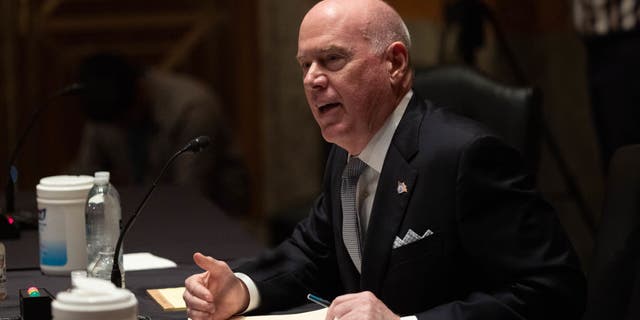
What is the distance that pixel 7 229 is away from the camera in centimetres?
346

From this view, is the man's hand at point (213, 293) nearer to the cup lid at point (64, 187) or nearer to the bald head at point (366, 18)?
the bald head at point (366, 18)

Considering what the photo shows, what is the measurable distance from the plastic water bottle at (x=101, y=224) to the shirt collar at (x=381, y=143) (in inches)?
27.0

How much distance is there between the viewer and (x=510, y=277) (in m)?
2.26

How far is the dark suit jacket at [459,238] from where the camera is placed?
88.0 inches

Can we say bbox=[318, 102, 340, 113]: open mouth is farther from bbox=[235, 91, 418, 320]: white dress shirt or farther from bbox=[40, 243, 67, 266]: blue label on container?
bbox=[40, 243, 67, 266]: blue label on container

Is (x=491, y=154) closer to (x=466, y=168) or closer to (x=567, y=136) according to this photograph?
(x=466, y=168)

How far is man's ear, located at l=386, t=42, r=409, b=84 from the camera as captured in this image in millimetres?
2502

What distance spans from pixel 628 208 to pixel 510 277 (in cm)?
34

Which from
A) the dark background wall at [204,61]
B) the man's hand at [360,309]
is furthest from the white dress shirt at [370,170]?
the dark background wall at [204,61]

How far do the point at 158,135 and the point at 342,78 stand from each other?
3391mm

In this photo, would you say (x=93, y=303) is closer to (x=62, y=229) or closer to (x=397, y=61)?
(x=397, y=61)

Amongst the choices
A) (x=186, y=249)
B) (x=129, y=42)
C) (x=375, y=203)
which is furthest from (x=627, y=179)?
(x=129, y=42)

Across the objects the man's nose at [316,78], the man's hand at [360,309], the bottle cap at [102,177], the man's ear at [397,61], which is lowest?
the man's hand at [360,309]

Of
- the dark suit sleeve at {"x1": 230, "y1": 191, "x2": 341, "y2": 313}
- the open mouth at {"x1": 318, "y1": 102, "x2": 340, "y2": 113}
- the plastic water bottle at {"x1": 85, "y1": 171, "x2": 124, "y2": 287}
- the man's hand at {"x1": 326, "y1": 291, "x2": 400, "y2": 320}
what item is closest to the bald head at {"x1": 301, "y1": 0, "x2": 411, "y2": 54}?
the open mouth at {"x1": 318, "y1": 102, "x2": 340, "y2": 113}
